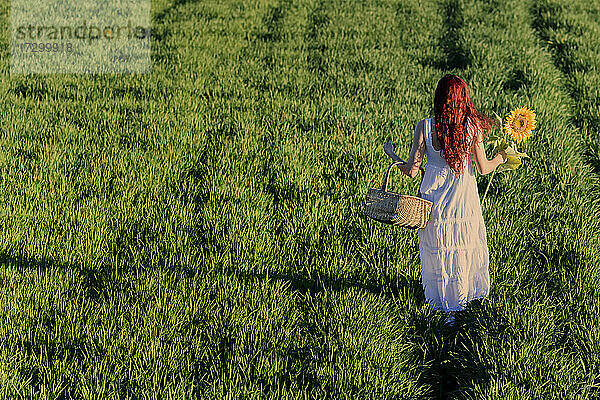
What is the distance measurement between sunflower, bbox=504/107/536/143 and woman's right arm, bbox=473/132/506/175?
0.38ft

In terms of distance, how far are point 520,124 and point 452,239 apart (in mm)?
712

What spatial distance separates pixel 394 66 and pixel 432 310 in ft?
17.3

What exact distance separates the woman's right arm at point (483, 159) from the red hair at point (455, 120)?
3 cm

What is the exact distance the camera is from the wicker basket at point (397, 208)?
2711mm

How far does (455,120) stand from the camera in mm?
2740

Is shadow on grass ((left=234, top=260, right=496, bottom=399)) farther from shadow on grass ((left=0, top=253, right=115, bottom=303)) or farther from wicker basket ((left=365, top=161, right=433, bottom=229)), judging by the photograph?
shadow on grass ((left=0, top=253, right=115, bottom=303))

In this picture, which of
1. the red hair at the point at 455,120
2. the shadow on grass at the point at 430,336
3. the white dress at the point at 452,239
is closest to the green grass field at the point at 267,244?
the shadow on grass at the point at 430,336

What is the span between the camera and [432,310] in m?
3.06

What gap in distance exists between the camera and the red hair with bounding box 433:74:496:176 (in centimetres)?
272

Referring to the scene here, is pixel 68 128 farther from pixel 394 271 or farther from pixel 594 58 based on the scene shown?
pixel 594 58

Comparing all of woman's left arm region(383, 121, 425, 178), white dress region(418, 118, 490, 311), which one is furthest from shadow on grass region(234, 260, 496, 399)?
woman's left arm region(383, 121, 425, 178)

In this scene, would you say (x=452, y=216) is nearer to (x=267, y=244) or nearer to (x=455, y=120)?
(x=455, y=120)

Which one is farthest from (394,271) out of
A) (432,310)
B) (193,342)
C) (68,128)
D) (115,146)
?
(68,128)

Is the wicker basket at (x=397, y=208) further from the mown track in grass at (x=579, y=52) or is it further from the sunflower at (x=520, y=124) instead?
the mown track in grass at (x=579, y=52)
